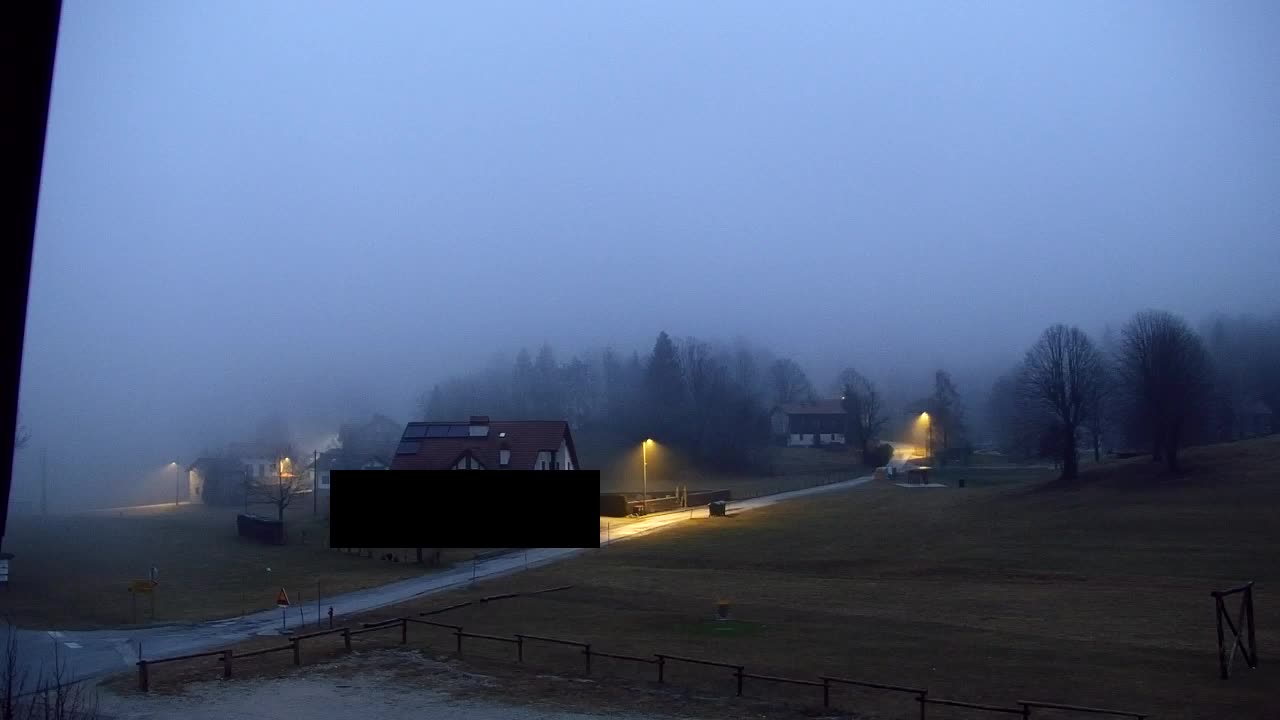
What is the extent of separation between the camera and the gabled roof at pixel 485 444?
14344mm

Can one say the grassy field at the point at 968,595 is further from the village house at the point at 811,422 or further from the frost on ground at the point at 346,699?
the village house at the point at 811,422

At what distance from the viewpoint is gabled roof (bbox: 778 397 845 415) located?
237ft

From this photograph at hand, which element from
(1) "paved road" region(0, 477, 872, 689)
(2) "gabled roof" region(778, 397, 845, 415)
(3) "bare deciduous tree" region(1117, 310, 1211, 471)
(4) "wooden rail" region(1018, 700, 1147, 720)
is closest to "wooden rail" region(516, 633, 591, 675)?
(1) "paved road" region(0, 477, 872, 689)

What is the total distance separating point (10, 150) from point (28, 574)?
1173 inches

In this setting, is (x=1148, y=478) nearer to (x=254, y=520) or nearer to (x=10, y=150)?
(x=254, y=520)

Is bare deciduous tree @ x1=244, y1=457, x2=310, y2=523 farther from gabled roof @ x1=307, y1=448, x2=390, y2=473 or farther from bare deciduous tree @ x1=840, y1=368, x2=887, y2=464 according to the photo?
bare deciduous tree @ x1=840, y1=368, x2=887, y2=464

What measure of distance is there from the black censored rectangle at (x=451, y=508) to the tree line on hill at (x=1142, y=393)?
38.6 meters

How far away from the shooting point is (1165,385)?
1630 inches

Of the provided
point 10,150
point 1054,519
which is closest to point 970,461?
point 1054,519

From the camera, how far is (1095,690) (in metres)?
13.2

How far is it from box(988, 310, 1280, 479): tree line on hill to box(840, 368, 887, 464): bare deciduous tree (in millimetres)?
12766

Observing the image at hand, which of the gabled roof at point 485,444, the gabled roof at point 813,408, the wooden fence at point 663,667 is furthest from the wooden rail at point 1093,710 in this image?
the gabled roof at point 813,408

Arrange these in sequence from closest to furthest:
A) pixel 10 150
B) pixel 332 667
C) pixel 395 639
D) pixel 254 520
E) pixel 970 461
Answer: pixel 10 150, pixel 332 667, pixel 395 639, pixel 254 520, pixel 970 461

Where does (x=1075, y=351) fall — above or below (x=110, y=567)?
above
